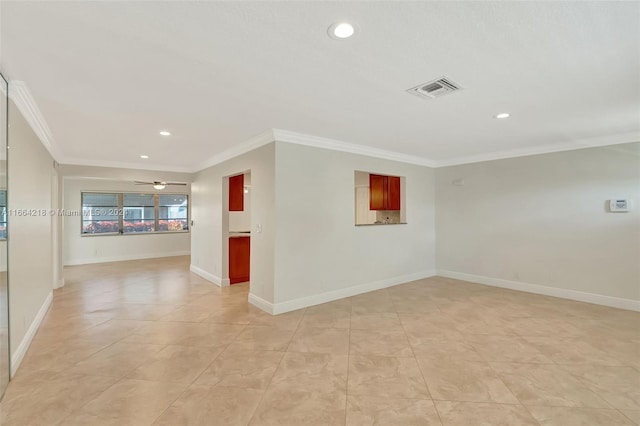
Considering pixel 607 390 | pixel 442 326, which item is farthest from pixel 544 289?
pixel 607 390

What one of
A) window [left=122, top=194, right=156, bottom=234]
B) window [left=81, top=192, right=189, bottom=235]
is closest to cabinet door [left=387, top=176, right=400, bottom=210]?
window [left=81, top=192, right=189, bottom=235]

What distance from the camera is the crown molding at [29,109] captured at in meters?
2.47

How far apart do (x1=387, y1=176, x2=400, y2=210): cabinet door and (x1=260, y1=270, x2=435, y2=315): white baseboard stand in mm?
1457

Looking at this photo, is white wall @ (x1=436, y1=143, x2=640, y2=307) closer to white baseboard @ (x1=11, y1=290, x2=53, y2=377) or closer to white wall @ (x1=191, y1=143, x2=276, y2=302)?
white wall @ (x1=191, y1=143, x2=276, y2=302)

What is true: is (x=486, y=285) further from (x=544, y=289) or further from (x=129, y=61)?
(x=129, y=61)

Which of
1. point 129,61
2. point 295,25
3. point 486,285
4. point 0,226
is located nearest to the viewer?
point 295,25

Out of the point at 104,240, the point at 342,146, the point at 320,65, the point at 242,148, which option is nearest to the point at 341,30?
the point at 320,65

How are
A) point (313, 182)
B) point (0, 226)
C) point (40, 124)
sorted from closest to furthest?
point (0, 226)
point (40, 124)
point (313, 182)

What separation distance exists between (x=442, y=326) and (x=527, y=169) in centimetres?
343

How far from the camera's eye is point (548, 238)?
488cm

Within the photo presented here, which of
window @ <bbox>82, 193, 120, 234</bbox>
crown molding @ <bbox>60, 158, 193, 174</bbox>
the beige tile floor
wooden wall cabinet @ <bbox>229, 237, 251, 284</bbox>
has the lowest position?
the beige tile floor

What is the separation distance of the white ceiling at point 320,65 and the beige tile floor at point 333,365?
99.3 inches

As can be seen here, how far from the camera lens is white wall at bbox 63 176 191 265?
26.2 feet

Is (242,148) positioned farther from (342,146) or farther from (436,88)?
(436,88)
